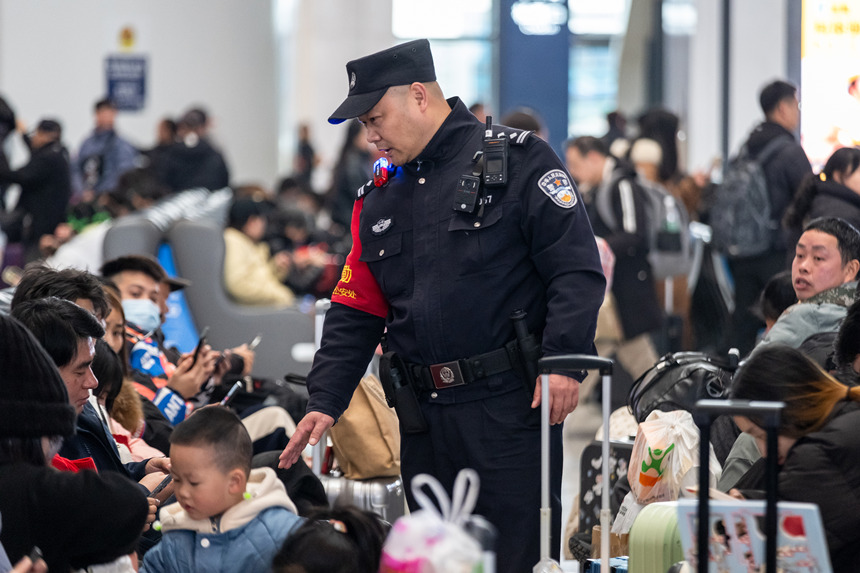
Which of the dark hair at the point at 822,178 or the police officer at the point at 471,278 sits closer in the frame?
the police officer at the point at 471,278

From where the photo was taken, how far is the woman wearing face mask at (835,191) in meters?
5.05

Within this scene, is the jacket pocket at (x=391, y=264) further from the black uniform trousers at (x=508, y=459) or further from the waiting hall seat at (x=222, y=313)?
the waiting hall seat at (x=222, y=313)

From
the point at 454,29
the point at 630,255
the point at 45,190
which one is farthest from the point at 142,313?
the point at 454,29

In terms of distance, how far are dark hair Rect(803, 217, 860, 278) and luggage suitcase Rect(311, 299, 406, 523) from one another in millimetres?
1619

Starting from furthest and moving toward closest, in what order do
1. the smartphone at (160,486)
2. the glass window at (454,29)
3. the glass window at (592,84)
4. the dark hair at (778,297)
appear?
the glass window at (592,84) < the glass window at (454,29) < the dark hair at (778,297) < the smartphone at (160,486)

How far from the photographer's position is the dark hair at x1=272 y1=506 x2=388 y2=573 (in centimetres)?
241

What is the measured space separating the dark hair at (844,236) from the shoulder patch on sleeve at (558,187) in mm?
1428

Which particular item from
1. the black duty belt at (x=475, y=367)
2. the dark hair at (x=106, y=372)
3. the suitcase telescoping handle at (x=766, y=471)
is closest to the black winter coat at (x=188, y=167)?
the dark hair at (x=106, y=372)

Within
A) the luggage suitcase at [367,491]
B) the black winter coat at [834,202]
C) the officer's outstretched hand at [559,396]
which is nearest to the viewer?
the officer's outstretched hand at [559,396]

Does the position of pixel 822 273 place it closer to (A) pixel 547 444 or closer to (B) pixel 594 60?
(A) pixel 547 444

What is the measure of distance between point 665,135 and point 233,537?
6018mm

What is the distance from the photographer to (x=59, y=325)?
2643 mm

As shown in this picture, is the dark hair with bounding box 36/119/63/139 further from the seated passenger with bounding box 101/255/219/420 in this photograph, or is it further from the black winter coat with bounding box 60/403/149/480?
the black winter coat with bounding box 60/403/149/480

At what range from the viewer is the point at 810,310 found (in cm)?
370
